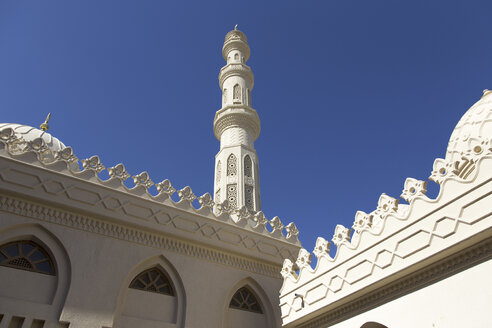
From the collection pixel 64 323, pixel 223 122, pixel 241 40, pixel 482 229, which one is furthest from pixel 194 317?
pixel 241 40

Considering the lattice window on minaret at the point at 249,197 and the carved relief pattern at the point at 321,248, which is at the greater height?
the lattice window on minaret at the point at 249,197

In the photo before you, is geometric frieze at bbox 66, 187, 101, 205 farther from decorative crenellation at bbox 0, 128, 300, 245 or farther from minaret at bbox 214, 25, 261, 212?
minaret at bbox 214, 25, 261, 212

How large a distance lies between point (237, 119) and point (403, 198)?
890cm

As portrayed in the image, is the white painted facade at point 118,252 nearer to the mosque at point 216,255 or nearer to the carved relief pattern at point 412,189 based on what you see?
the mosque at point 216,255

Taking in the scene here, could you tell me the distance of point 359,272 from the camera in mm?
6859

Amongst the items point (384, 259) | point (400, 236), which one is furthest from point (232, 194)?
point (400, 236)

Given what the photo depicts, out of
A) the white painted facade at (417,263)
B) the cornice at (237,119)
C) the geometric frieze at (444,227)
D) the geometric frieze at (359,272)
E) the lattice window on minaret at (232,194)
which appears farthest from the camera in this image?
the cornice at (237,119)

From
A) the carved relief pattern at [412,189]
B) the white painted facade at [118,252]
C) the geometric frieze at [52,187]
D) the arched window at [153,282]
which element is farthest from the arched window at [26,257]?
the carved relief pattern at [412,189]

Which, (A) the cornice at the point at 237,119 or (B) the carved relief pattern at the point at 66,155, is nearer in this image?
(B) the carved relief pattern at the point at 66,155

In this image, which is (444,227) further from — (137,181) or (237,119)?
(237,119)

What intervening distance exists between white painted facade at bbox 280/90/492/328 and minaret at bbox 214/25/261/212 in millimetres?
4980

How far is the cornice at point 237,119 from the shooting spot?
1466 centimetres

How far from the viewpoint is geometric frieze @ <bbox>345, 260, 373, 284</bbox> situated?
21.9ft

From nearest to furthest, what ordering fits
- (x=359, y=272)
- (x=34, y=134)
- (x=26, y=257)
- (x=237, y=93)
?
(x=359, y=272), (x=26, y=257), (x=34, y=134), (x=237, y=93)
